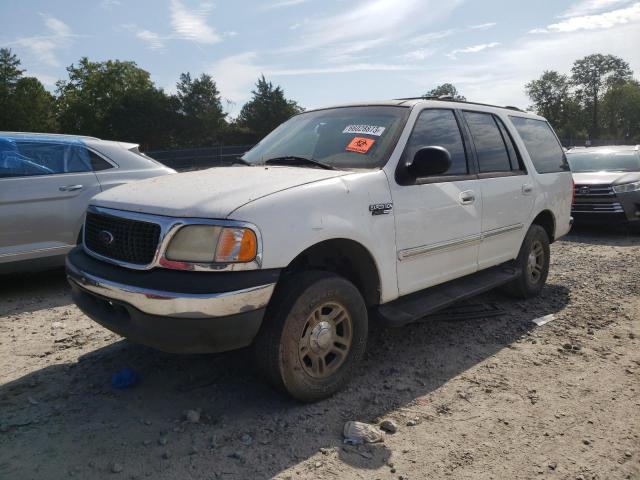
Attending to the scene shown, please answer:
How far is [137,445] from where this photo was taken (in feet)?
8.67

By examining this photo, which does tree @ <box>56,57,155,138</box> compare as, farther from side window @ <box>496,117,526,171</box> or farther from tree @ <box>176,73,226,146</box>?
side window @ <box>496,117,526,171</box>

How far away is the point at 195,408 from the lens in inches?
119

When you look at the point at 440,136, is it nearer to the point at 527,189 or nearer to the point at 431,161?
the point at 431,161

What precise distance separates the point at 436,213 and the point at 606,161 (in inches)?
333

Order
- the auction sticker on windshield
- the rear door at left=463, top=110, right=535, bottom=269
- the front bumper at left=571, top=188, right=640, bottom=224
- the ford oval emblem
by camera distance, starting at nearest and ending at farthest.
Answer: the ford oval emblem < the auction sticker on windshield < the rear door at left=463, top=110, right=535, bottom=269 < the front bumper at left=571, top=188, right=640, bottom=224

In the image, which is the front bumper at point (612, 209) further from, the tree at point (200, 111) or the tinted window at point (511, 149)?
the tree at point (200, 111)

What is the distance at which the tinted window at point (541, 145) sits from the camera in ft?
16.6

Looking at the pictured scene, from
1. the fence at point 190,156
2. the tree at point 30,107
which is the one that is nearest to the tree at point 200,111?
the tree at point 30,107

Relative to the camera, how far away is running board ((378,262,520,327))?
340 centimetres

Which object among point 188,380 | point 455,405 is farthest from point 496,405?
point 188,380

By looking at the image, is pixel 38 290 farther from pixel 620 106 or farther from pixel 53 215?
pixel 620 106

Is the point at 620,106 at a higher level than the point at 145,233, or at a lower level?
higher

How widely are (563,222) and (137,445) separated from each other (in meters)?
4.86

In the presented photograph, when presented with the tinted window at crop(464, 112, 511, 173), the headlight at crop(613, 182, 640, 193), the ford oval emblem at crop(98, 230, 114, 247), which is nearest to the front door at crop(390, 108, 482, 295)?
the tinted window at crop(464, 112, 511, 173)
